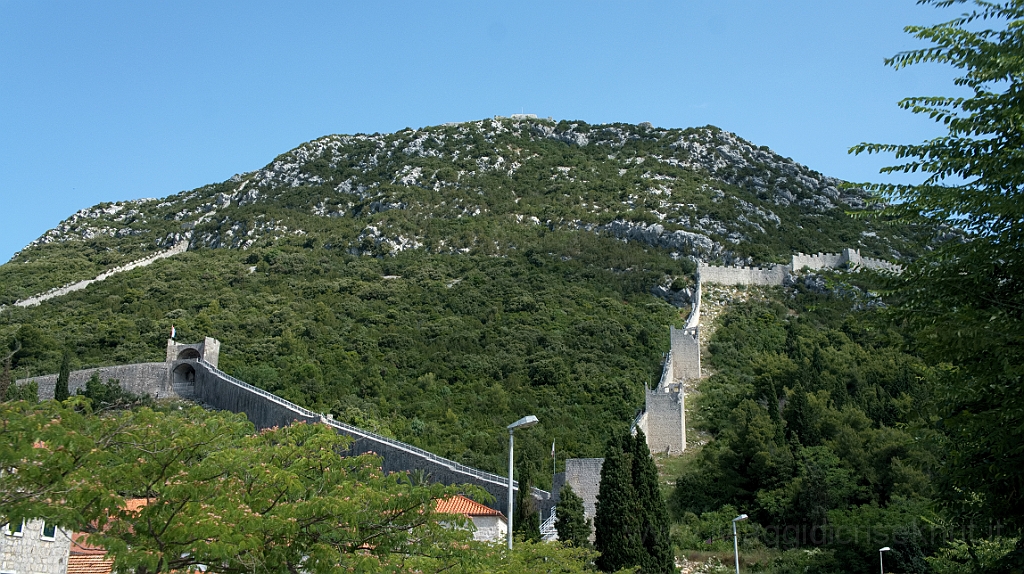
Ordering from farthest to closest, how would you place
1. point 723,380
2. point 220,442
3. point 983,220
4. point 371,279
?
point 371,279 < point 723,380 < point 220,442 < point 983,220

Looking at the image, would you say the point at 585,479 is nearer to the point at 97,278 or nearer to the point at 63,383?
the point at 63,383

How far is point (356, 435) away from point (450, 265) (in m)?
40.6

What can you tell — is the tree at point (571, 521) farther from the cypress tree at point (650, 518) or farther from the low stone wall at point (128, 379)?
the low stone wall at point (128, 379)

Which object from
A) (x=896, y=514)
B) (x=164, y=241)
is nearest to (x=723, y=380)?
(x=896, y=514)

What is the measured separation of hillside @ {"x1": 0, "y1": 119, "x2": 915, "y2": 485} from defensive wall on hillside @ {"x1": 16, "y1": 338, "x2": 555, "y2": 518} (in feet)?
8.13

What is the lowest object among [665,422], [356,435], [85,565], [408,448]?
[85,565]

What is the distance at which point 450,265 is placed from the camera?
256 ft

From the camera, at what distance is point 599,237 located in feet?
268

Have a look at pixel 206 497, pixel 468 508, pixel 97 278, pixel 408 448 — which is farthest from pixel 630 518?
pixel 97 278

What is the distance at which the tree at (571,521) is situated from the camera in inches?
1129

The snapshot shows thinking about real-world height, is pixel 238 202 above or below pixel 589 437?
above

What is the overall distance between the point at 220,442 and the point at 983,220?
10112 millimetres

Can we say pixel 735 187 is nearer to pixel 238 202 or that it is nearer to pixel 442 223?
pixel 442 223

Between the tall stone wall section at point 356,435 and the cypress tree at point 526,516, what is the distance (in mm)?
867
